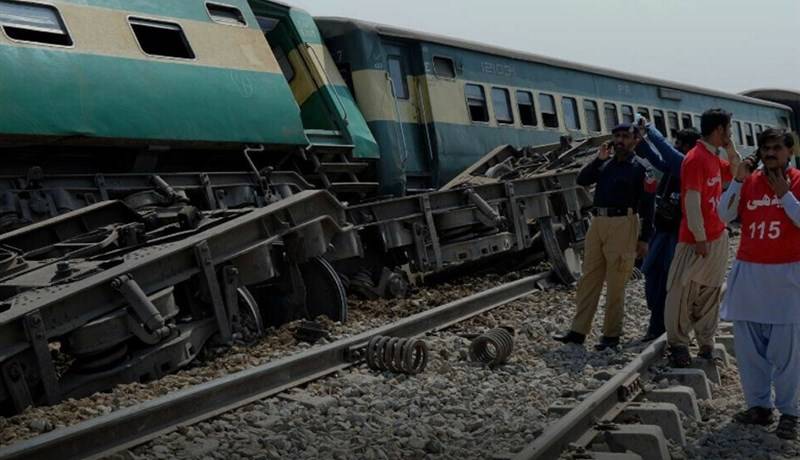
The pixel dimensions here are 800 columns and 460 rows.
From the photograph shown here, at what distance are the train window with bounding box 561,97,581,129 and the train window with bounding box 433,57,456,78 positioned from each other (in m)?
3.38

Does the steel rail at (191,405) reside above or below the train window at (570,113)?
below

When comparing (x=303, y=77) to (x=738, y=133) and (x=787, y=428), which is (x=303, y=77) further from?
(x=738, y=133)

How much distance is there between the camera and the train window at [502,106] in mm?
13867

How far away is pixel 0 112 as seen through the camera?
7.05m

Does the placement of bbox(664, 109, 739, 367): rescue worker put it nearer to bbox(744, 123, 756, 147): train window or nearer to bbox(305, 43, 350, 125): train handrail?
bbox(305, 43, 350, 125): train handrail

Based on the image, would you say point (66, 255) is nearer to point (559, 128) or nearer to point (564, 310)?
point (564, 310)

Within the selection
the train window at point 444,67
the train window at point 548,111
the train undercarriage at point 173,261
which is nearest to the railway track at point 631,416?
the train undercarriage at point 173,261

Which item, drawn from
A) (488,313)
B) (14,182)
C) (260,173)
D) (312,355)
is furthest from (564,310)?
(14,182)

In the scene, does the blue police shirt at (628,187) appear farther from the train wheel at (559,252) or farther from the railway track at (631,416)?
the train wheel at (559,252)

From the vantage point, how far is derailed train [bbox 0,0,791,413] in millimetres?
5860

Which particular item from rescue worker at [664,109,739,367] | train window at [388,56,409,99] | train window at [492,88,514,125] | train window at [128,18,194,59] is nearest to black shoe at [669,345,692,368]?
rescue worker at [664,109,739,367]

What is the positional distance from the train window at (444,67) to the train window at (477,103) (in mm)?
373

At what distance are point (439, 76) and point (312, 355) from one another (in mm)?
7180

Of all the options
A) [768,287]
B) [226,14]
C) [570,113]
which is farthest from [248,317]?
[570,113]
